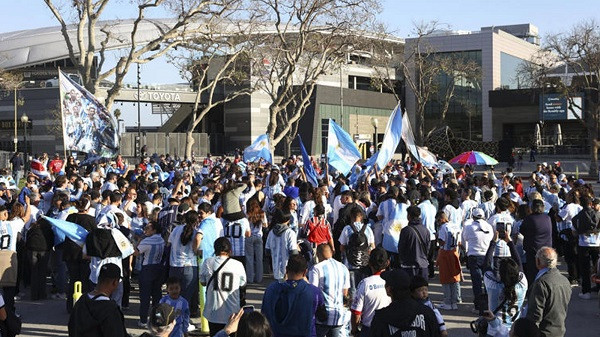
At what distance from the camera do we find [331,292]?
7.25 metres

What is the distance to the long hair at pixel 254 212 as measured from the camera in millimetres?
12117

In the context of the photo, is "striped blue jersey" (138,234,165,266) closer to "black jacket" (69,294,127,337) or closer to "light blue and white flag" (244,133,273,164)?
"black jacket" (69,294,127,337)

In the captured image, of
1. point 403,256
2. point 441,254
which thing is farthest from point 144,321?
point 441,254

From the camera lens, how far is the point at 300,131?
63719mm

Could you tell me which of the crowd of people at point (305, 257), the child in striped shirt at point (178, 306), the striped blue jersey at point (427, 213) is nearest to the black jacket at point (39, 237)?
the crowd of people at point (305, 257)

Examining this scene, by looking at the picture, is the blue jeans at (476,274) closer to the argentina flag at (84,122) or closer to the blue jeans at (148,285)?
the blue jeans at (148,285)

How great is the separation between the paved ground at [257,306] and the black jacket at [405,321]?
4638 millimetres

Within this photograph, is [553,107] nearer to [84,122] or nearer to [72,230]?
[84,122]

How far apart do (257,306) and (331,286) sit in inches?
170

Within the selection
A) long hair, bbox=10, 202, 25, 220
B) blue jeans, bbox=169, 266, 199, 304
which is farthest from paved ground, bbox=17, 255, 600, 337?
long hair, bbox=10, 202, 25, 220

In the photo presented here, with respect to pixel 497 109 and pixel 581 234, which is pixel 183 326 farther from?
pixel 497 109

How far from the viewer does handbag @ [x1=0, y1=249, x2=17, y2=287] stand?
9.59m

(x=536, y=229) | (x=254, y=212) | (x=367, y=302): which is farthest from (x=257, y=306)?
(x=367, y=302)

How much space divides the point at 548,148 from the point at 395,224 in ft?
181
